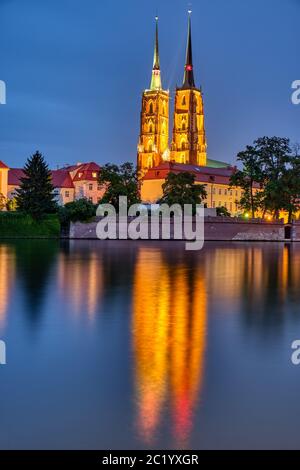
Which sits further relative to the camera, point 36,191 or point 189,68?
point 189,68

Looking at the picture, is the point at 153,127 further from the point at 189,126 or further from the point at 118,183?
the point at 118,183

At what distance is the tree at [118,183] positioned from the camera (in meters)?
66.2

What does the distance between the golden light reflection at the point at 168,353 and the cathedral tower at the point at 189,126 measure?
314 feet

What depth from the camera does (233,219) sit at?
66.3 m

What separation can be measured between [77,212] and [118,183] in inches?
363

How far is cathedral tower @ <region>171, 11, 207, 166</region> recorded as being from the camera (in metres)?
113

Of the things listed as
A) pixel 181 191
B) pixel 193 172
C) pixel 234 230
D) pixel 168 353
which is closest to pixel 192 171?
pixel 193 172

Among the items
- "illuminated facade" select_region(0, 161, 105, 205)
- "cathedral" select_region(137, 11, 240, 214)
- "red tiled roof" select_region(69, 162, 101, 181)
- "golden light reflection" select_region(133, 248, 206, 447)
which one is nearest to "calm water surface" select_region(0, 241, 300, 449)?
"golden light reflection" select_region(133, 248, 206, 447)

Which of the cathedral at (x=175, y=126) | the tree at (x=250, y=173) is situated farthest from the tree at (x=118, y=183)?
the cathedral at (x=175, y=126)

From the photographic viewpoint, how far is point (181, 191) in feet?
224

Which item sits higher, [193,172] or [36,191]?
[193,172]

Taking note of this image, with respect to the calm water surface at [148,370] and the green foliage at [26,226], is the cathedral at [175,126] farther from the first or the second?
the calm water surface at [148,370]

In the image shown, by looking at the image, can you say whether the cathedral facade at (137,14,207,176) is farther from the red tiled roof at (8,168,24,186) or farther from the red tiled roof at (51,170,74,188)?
the red tiled roof at (8,168,24,186)

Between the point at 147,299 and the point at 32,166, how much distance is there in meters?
45.1
